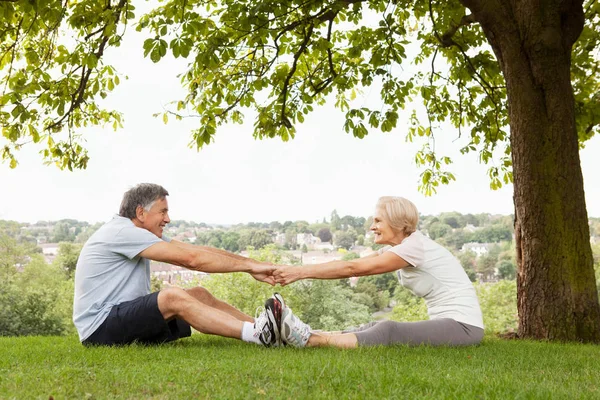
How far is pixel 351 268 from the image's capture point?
5.83 m

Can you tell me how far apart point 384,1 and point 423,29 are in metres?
1.89

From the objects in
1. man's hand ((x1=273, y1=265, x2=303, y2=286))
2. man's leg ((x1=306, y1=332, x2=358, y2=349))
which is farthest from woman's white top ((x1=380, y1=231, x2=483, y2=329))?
man's hand ((x1=273, y1=265, x2=303, y2=286))

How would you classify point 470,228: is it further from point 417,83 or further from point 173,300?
point 173,300

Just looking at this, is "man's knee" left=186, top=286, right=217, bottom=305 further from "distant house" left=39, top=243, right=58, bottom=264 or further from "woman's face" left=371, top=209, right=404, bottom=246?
"distant house" left=39, top=243, right=58, bottom=264

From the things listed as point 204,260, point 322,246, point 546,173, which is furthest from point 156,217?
point 322,246

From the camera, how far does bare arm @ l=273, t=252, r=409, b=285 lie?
5.65m

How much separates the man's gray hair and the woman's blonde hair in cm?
218

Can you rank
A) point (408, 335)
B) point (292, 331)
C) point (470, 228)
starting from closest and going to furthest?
point (292, 331) → point (408, 335) → point (470, 228)

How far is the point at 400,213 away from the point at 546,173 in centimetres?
316

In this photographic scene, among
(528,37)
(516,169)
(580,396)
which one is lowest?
(580,396)

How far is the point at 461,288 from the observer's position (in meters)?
5.82

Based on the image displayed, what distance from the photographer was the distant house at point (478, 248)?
42.8 meters

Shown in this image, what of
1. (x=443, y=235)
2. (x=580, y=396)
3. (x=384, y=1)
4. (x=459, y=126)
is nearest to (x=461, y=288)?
(x=580, y=396)

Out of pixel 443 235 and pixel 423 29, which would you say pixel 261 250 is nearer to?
pixel 443 235
